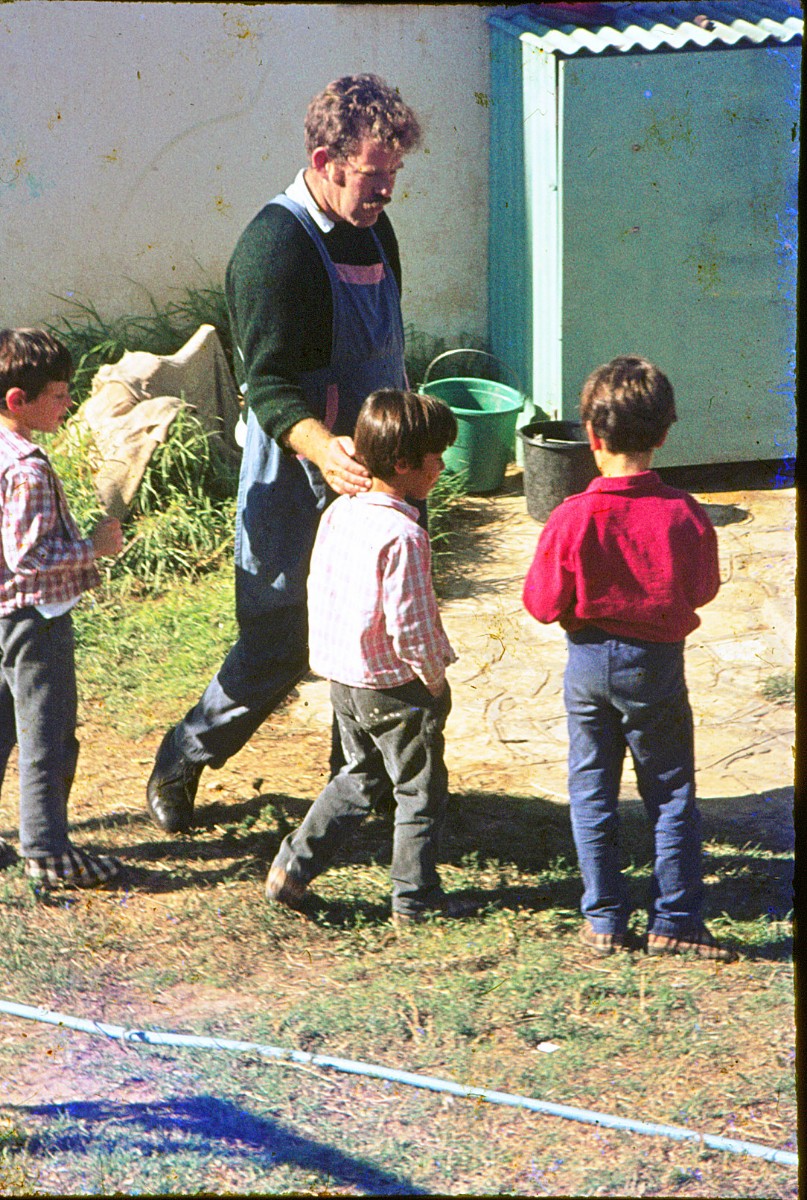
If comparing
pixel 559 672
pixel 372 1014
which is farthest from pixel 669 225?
pixel 372 1014

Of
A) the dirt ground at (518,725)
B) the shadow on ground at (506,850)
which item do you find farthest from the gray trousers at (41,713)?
the dirt ground at (518,725)

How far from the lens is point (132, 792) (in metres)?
4.60

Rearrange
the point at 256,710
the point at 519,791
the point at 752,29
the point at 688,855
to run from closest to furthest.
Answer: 1. the point at 688,855
2. the point at 256,710
3. the point at 519,791
4. the point at 752,29

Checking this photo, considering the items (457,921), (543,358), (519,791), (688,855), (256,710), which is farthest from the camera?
(543,358)

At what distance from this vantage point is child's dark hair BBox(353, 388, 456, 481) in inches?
132

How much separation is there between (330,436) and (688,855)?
1.41 metres

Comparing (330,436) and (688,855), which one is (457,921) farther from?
(330,436)

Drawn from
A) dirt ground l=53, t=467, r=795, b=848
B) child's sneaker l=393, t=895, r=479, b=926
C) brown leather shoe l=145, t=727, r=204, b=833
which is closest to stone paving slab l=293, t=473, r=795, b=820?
dirt ground l=53, t=467, r=795, b=848

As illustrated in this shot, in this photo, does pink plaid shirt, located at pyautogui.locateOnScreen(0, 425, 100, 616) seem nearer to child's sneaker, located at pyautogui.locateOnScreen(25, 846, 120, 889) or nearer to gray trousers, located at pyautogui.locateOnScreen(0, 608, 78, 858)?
gray trousers, located at pyautogui.locateOnScreen(0, 608, 78, 858)

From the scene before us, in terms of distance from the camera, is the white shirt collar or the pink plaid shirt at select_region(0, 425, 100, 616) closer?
the pink plaid shirt at select_region(0, 425, 100, 616)

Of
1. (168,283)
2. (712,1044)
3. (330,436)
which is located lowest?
(712,1044)

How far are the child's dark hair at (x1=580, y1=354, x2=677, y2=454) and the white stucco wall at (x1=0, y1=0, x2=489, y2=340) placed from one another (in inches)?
203

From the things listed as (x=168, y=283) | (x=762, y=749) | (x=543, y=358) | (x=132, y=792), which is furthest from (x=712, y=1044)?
(x=168, y=283)

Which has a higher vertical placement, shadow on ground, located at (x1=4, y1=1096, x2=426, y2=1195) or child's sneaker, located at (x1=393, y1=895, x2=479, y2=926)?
child's sneaker, located at (x1=393, y1=895, x2=479, y2=926)
